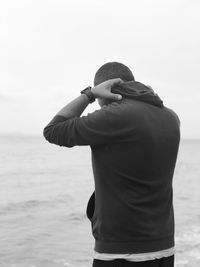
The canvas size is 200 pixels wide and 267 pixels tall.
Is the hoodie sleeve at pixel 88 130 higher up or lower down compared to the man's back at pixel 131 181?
higher up

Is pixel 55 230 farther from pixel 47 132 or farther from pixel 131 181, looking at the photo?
pixel 131 181

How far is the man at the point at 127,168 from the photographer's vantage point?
3.16m

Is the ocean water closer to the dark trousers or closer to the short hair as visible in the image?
the dark trousers

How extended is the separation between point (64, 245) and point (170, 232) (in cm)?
1009

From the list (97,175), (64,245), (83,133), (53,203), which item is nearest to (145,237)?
(97,175)

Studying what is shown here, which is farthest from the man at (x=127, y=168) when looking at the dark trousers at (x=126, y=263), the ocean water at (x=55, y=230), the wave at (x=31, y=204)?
the wave at (x=31, y=204)

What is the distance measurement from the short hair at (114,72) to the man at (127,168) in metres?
0.09

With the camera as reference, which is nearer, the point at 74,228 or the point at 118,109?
the point at 118,109

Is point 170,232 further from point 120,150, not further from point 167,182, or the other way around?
point 120,150

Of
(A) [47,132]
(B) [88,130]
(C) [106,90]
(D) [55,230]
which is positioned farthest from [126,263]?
(D) [55,230]

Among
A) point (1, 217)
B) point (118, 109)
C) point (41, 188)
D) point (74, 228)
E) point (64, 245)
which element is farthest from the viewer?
point (41, 188)

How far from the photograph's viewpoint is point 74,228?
16.2m

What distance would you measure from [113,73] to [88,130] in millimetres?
449

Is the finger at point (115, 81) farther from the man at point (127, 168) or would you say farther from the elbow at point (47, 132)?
the elbow at point (47, 132)
